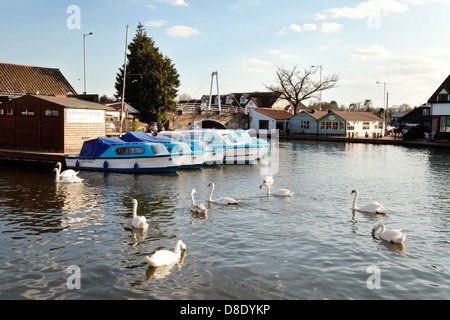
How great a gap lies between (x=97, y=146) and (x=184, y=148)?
20.2 feet

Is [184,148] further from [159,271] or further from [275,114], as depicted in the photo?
[275,114]

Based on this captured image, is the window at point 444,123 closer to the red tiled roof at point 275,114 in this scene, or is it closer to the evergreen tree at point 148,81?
the red tiled roof at point 275,114

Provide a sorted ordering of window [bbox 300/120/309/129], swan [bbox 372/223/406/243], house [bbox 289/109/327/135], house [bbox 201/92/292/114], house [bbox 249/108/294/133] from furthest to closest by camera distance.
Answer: house [bbox 201/92/292/114] < house [bbox 249/108/294/133] < window [bbox 300/120/309/129] < house [bbox 289/109/327/135] < swan [bbox 372/223/406/243]

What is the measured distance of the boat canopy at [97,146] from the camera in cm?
2922

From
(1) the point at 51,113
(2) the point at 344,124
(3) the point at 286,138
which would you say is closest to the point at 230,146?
(1) the point at 51,113

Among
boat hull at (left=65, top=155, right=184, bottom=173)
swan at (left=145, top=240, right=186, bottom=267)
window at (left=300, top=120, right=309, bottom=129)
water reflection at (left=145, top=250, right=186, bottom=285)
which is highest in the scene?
window at (left=300, top=120, right=309, bottom=129)

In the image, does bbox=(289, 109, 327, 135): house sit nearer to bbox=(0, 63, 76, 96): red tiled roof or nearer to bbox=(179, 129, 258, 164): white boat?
bbox=(0, 63, 76, 96): red tiled roof

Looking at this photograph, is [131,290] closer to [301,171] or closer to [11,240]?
[11,240]

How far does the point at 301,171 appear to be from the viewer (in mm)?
31359

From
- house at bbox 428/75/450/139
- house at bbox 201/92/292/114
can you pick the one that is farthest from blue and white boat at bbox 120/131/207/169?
house at bbox 201/92/292/114

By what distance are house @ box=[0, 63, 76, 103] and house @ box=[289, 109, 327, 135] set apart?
149ft

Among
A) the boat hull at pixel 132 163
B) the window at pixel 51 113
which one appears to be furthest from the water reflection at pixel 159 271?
the window at pixel 51 113

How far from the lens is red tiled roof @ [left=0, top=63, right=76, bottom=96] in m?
49.1

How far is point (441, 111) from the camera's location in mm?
59125
